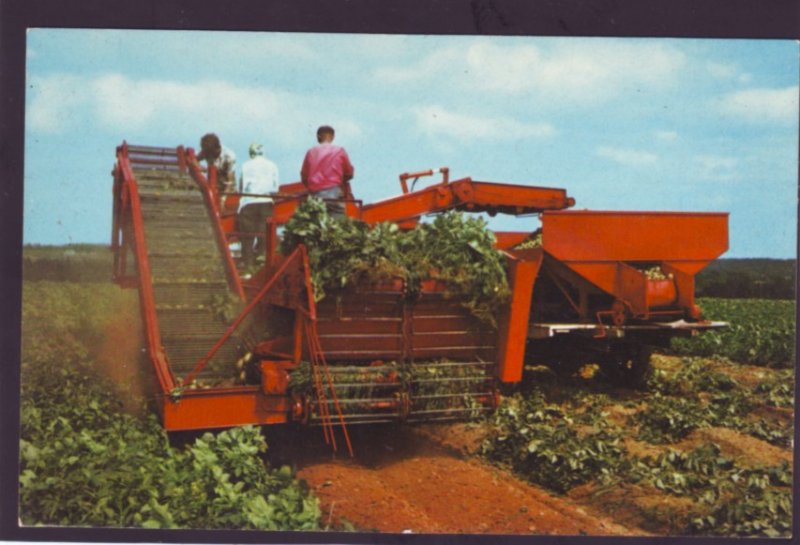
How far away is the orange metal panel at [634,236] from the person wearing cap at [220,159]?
419 centimetres

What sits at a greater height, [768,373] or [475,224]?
[475,224]

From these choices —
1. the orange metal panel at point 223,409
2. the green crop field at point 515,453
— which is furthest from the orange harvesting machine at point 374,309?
the green crop field at point 515,453

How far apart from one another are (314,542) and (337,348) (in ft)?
5.76

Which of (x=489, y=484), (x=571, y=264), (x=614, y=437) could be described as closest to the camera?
(x=489, y=484)

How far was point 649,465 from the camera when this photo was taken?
7570 mm

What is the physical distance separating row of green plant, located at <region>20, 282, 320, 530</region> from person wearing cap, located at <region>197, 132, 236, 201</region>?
3.93 meters

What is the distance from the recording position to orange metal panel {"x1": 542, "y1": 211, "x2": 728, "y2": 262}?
30.8 ft

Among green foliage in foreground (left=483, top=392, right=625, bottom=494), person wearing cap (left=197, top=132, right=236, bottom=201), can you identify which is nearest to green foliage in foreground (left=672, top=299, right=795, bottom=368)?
green foliage in foreground (left=483, top=392, right=625, bottom=494)

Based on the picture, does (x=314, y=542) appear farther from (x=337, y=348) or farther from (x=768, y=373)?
(x=768, y=373)

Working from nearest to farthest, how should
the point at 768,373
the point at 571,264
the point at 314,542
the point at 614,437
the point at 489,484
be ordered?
the point at 314,542
the point at 489,484
the point at 614,437
the point at 571,264
the point at 768,373

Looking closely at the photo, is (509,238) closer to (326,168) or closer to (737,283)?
(326,168)

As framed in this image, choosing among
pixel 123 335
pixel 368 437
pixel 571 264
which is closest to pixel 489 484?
pixel 368 437

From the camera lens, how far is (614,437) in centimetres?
814

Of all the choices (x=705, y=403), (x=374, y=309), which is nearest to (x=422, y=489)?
(x=374, y=309)
